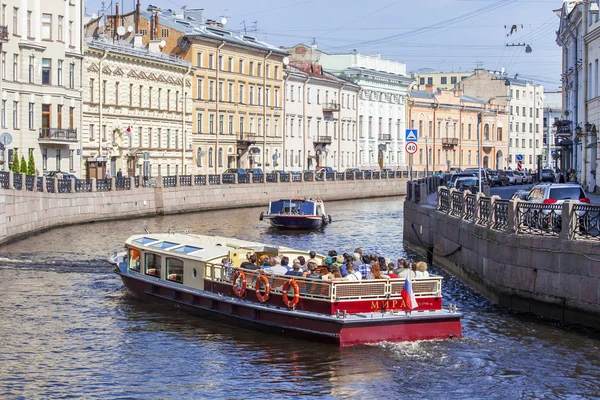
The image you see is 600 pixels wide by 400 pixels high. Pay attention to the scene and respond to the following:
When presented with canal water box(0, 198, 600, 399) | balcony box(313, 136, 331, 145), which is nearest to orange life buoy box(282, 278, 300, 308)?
canal water box(0, 198, 600, 399)

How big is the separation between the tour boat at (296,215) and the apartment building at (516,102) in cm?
7270

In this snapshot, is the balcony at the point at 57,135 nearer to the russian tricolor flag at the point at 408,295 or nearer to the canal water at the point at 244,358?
the canal water at the point at 244,358

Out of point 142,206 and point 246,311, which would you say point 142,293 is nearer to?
point 246,311

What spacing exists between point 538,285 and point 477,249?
13.2 ft

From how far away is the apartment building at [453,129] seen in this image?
102 metres

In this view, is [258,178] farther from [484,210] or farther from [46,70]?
[484,210]

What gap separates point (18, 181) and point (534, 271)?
21740 mm

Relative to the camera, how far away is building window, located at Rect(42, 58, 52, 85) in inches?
2083

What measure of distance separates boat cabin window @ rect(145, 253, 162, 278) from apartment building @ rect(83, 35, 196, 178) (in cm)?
3415

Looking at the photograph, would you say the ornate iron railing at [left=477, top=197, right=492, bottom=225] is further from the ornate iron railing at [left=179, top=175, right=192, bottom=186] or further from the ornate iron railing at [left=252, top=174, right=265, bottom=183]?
the ornate iron railing at [left=252, top=174, right=265, bottom=183]

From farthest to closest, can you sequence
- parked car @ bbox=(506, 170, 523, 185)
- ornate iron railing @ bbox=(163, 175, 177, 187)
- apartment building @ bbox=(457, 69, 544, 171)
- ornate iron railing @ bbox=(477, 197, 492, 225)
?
apartment building @ bbox=(457, 69, 544, 171)
parked car @ bbox=(506, 170, 523, 185)
ornate iron railing @ bbox=(163, 175, 177, 187)
ornate iron railing @ bbox=(477, 197, 492, 225)

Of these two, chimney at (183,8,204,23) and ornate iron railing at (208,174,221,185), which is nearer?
ornate iron railing at (208,174,221,185)

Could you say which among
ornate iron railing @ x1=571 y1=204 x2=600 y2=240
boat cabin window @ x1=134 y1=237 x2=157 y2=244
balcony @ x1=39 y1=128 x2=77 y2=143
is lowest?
boat cabin window @ x1=134 y1=237 x2=157 y2=244

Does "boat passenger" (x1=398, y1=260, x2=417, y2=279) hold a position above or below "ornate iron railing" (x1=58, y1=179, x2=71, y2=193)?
below
